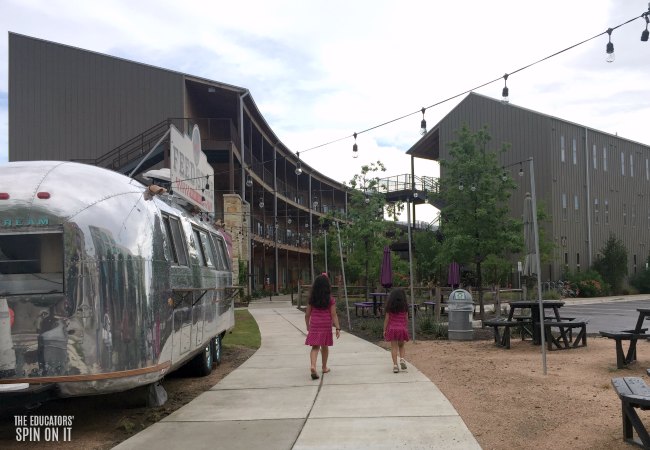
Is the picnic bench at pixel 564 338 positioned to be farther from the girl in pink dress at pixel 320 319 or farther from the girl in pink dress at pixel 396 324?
the girl in pink dress at pixel 320 319

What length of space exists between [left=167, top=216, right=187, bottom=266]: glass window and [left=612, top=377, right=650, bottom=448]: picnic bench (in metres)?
4.69

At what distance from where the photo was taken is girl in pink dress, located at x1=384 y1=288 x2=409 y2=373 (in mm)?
9086

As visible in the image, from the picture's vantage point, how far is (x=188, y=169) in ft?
35.1

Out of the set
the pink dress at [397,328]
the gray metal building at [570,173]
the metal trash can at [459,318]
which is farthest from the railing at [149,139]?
the pink dress at [397,328]

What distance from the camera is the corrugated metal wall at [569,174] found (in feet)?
109

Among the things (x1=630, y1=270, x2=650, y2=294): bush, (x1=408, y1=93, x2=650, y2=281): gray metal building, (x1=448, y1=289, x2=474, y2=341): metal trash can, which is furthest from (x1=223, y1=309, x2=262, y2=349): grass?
(x1=630, y1=270, x2=650, y2=294): bush

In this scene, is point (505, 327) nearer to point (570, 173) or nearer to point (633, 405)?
point (633, 405)

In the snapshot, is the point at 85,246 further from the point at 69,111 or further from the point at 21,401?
the point at 69,111

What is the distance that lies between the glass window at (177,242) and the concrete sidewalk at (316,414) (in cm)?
174

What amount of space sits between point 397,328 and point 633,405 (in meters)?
4.65

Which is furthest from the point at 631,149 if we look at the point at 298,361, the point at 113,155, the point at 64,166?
the point at 64,166

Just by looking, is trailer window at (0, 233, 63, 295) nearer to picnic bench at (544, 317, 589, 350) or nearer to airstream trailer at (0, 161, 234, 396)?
airstream trailer at (0, 161, 234, 396)

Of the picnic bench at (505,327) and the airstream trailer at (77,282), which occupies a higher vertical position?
the airstream trailer at (77,282)

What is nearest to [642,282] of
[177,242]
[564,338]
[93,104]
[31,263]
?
[564,338]
